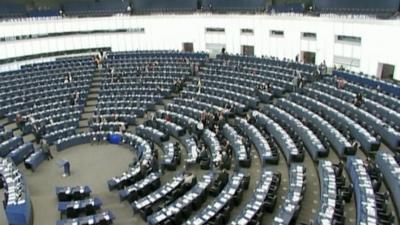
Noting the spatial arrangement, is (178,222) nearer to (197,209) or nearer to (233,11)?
(197,209)

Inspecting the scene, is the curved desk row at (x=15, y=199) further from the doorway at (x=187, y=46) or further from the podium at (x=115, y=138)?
the doorway at (x=187, y=46)

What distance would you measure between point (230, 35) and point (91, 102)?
57.0ft

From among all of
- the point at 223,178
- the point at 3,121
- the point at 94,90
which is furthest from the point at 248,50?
the point at 223,178

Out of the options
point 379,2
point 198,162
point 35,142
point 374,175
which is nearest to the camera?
point 374,175

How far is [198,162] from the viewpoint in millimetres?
23609

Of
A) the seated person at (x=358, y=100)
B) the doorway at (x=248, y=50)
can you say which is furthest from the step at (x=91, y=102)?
the seated person at (x=358, y=100)

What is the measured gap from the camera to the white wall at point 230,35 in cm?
3388

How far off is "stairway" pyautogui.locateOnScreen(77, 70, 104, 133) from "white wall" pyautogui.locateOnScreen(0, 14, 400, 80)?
27.3 feet

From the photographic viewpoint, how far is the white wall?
3388 centimetres

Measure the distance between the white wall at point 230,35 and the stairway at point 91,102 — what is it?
831cm

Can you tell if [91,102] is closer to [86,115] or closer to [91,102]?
[91,102]

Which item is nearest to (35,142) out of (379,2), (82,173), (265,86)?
(82,173)

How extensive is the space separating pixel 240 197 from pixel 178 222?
123 inches

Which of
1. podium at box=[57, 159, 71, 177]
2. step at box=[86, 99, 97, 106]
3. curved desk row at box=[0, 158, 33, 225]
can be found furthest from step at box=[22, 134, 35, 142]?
step at box=[86, 99, 97, 106]
